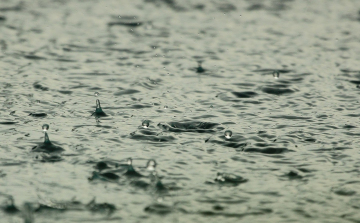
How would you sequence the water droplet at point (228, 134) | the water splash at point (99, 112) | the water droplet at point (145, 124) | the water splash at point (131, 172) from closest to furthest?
the water splash at point (131, 172)
the water droplet at point (228, 134)
the water droplet at point (145, 124)
the water splash at point (99, 112)

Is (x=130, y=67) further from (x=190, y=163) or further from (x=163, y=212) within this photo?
(x=163, y=212)

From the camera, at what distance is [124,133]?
5.60 m

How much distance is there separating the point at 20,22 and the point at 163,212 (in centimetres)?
698

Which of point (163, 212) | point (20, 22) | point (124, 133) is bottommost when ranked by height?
point (163, 212)

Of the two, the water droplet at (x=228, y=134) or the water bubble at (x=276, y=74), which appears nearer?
the water droplet at (x=228, y=134)

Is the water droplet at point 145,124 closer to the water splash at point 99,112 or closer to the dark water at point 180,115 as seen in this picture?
the dark water at point 180,115

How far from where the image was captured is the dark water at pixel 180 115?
4.25m

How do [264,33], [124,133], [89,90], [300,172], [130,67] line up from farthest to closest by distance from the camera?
[264,33] → [130,67] → [89,90] → [124,133] → [300,172]

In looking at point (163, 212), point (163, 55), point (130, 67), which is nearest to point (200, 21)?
point (163, 55)

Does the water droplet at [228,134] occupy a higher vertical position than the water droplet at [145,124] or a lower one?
lower

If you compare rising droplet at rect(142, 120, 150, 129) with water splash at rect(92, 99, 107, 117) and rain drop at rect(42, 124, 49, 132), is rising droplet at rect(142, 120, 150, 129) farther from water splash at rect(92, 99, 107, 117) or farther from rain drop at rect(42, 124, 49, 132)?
rain drop at rect(42, 124, 49, 132)

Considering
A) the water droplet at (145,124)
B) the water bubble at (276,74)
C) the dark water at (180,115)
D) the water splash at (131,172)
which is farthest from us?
the water bubble at (276,74)

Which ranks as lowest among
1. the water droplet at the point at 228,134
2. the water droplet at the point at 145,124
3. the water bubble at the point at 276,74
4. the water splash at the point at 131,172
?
the water splash at the point at 131,172

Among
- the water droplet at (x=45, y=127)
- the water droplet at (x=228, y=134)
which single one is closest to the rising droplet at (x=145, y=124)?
the water droplet at (x=228, y=134)
